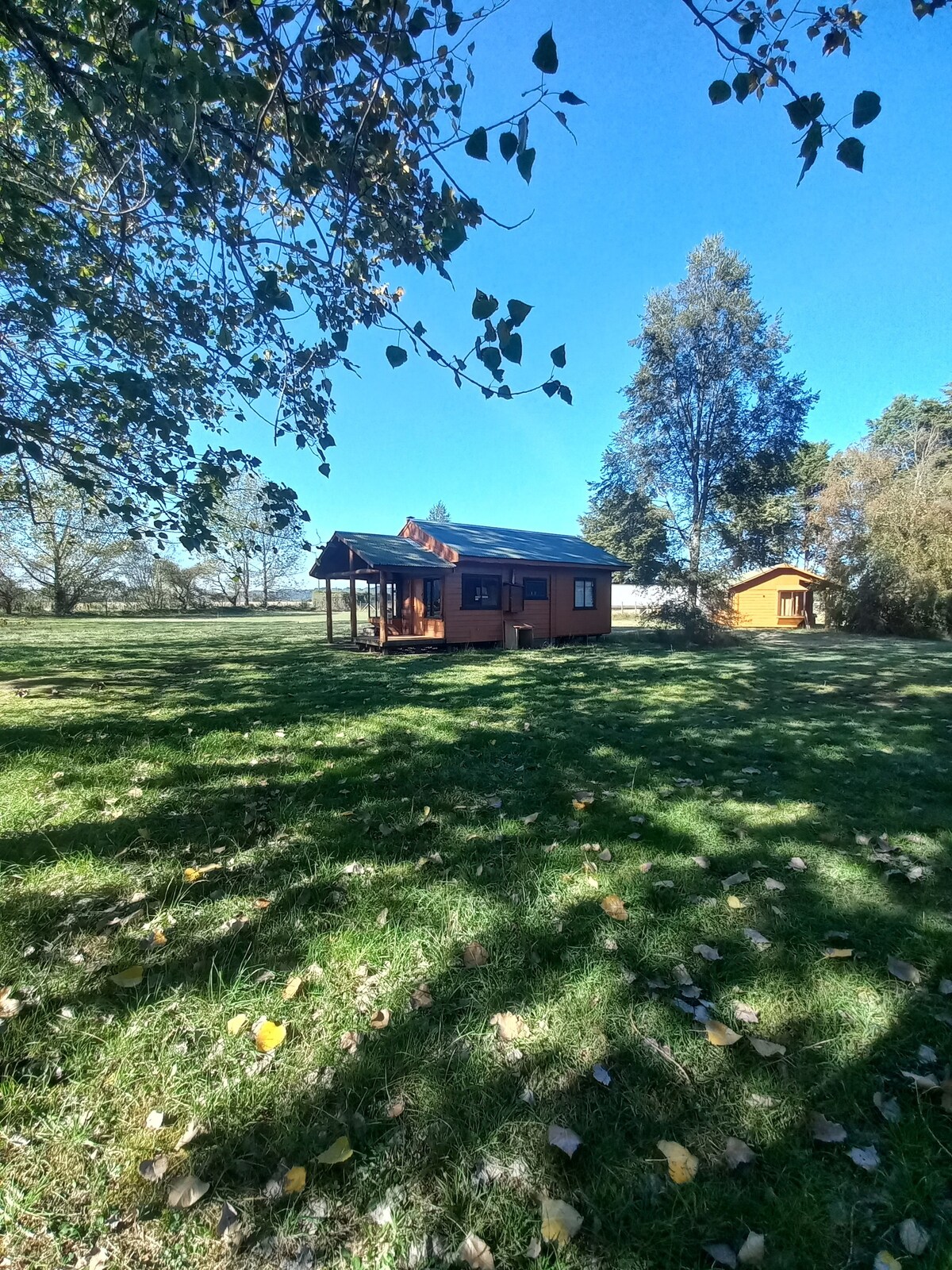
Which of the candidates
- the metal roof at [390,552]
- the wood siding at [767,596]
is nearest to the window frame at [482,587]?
the metal roof at [390,552]

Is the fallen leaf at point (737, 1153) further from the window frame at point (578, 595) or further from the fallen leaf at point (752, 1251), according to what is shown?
the window frame at point (578, 595)

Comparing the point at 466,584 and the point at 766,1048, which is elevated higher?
the point at 466,584

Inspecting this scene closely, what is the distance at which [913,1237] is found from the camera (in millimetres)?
1209

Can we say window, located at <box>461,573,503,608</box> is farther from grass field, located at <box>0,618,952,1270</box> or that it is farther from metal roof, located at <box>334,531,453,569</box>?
grass field, located at <box>0,618,952,1270</box>

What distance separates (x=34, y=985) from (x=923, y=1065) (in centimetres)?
297

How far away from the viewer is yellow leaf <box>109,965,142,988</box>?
1.94 metres

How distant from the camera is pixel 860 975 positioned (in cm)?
200

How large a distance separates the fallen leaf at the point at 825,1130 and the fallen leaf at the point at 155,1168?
1.69m

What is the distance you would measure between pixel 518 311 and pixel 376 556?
42.7 feet

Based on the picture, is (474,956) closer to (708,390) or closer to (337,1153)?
(337,1153)

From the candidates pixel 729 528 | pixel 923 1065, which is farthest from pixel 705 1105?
pixel 729 528

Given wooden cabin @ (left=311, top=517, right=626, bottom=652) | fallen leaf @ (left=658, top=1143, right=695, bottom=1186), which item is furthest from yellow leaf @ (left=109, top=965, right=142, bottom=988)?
wooden cabin @ (left=311, top=517, right=626, bottom=652)

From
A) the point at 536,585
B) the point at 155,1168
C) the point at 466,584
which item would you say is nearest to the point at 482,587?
the point at 466,584

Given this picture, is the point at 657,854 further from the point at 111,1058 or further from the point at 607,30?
the point at 607,30
